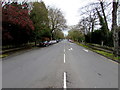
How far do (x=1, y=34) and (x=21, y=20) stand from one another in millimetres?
3465

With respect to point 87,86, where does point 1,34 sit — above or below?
above

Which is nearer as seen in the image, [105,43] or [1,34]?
[1,34]

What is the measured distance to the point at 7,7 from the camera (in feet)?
50.2

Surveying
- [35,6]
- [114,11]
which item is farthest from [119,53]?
[35,6]

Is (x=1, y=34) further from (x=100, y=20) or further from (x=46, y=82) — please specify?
(x=100, y=20)

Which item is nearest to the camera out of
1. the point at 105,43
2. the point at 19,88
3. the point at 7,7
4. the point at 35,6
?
the point at 19,88

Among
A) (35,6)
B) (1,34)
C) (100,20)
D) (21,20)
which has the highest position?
(35,6)

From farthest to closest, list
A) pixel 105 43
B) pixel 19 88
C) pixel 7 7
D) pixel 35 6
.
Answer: pixel 35 6 → pixel 105 43 → pixel 7 7 → pixel 19 88

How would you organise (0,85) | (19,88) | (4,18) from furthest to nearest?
(4,18)
(0,85)
(19,88)

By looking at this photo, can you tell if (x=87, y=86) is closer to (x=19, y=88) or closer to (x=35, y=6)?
(x=19, y=88)

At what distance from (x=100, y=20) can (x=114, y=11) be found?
44.2 ft

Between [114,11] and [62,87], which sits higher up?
[114,11]

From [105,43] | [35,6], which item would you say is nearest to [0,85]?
[105,43]

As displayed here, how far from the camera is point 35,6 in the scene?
1032 inches
